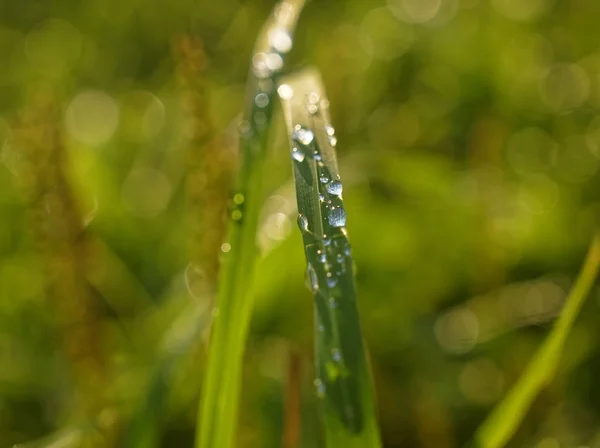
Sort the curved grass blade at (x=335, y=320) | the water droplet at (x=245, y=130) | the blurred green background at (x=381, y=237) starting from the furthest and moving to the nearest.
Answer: the blurred green background at (x=381, y=237) < the water droplet at (x=245, y=130) < the curved grass blade at (x=335, y=320)

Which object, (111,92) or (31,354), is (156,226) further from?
(111,92)

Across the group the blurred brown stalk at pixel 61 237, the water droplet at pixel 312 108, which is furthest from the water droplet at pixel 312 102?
the blurred brown stalk at pixel 61 237

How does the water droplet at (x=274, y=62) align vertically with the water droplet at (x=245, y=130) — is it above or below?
above

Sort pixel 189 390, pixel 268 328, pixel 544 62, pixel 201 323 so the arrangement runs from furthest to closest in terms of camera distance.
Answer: pixel 544 62, pixel 268 328, pixel 189 390, pixel 201 323

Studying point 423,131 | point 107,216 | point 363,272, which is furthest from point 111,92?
point 363,272

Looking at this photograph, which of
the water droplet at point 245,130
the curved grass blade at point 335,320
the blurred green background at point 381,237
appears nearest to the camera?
the curved grass blade at point 335,320

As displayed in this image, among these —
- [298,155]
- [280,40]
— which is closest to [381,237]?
[280,40]

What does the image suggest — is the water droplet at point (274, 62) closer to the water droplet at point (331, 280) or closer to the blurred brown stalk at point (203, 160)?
the blurred brown stalk at point (203, 160)

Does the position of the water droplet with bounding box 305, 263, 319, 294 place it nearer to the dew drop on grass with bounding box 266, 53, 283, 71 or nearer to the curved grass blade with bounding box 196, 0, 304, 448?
the curved grass blade with bounding box 196, 0, 304, 448
